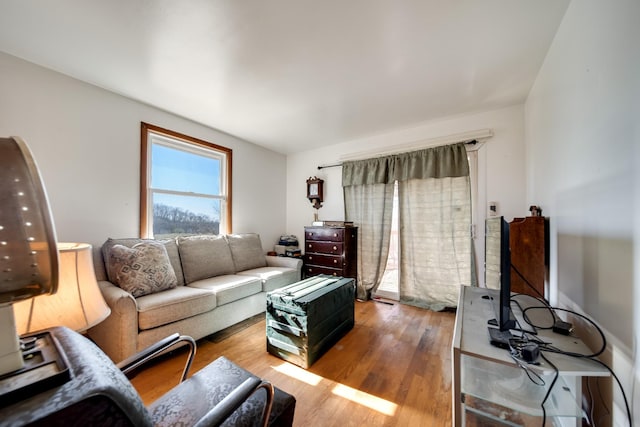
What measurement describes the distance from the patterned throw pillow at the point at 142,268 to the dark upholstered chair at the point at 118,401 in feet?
4.17

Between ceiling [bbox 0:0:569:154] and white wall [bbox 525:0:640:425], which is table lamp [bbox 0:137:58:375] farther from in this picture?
white wall [bbox 525:0:640:425]

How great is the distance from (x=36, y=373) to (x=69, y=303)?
0.54m

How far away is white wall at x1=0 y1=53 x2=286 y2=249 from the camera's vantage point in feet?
6.21

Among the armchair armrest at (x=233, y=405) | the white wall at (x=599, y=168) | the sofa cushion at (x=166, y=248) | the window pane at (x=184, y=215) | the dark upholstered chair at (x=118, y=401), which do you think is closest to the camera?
the dark upholstered chair at (x=118, y=401)

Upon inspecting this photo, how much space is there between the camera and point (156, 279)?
215cm

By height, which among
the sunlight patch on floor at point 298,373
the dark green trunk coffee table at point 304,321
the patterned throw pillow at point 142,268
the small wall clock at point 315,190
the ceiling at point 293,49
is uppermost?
the ceiling at point 293,49

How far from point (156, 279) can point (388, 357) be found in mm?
2199

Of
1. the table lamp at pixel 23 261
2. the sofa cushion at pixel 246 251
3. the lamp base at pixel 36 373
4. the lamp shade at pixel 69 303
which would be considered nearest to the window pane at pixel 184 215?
the sofa cushion at pixel 246 251

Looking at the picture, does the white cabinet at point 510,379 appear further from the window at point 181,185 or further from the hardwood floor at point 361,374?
the window at point 181,185

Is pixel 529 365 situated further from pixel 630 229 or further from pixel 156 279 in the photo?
pixel 156 279

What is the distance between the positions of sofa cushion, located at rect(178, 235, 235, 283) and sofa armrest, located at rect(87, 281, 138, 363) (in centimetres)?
83

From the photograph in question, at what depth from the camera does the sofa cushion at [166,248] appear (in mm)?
2141

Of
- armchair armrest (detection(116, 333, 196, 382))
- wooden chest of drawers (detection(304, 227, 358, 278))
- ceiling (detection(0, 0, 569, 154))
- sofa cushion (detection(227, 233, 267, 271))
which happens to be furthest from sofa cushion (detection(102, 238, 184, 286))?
wooden chest of drawers (detection(304, 227, 358, 278))

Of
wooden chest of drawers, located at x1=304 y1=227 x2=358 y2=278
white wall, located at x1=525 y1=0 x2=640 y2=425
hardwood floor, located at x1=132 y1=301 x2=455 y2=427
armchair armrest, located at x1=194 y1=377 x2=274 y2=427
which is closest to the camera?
armchair armrest, located at x1=194 y1=377 x2=274 y2=427
